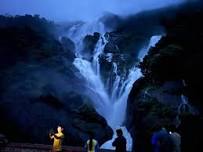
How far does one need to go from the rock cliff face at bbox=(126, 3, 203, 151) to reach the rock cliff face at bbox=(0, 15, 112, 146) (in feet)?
11.5

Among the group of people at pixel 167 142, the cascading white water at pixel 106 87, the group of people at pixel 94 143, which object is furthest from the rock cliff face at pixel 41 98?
the group of people at pixel 167 142

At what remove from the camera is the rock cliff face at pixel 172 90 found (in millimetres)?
22719

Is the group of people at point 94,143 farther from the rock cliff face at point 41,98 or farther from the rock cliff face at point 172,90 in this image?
the rock cliff face at point 41,98

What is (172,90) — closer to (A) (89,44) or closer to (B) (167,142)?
(B) (167,142)

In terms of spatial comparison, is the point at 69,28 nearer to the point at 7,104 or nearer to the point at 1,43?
the point at 1,43

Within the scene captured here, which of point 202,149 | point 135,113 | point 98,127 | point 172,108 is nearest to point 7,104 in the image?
point 98,127

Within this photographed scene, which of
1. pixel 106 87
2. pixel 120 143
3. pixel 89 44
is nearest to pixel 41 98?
pixel 106 87

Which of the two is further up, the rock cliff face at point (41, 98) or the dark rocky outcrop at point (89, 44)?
the dark rocky outcrop at point (89, 44)

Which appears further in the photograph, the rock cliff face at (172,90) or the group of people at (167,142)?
the rock cliff face at (172,90)

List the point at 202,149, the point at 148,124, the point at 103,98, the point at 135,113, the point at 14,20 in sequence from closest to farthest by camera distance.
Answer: the point at 202,149, the point at 148,124, the point at 135,113, the point at 103,98, the point at 14,20

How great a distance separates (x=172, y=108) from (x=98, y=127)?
19.0 feet

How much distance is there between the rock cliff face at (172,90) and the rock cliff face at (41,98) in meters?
3.52

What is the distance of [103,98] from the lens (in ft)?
104

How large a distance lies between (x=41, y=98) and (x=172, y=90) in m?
9.26
